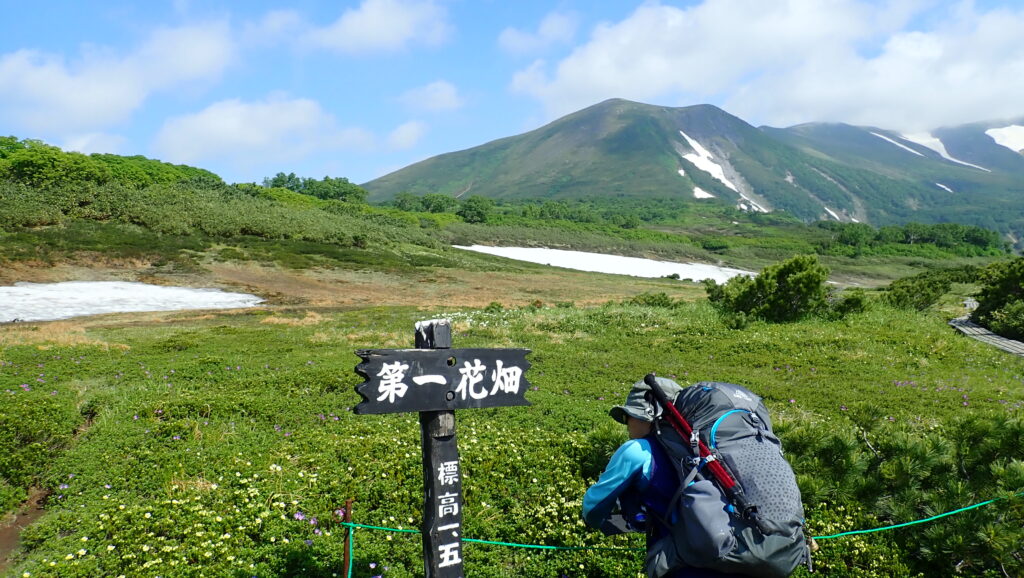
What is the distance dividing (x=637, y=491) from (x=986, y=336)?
2372 cm

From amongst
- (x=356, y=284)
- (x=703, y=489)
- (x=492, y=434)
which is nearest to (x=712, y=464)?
(x=703, y=489)

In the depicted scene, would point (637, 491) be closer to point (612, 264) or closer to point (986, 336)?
point (986, 336)

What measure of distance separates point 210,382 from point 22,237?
4634 centimetres

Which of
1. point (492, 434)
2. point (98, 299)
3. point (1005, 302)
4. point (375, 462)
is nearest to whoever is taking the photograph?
point (375, 462)

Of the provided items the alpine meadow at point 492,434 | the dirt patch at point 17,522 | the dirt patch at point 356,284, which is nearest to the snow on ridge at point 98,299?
the dirt patch at point 356,284

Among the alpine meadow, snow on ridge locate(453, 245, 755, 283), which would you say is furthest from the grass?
snow on ridge locate(453, 245, 755, 283)

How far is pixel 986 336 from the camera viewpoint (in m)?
20.2

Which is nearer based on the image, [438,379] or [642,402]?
[642,402]

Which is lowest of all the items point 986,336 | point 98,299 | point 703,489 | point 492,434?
point 986,336

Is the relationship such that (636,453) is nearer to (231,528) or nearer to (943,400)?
(231,528)

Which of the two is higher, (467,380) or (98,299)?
(467,380)

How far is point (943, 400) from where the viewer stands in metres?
12.3

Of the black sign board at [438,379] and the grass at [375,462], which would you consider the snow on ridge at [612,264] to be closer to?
the grass at [375,462]

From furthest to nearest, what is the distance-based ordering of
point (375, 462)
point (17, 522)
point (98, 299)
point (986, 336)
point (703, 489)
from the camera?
point (98, 299), point (986, 336), point (375, 462), point (17, 522), point (703, 489)
